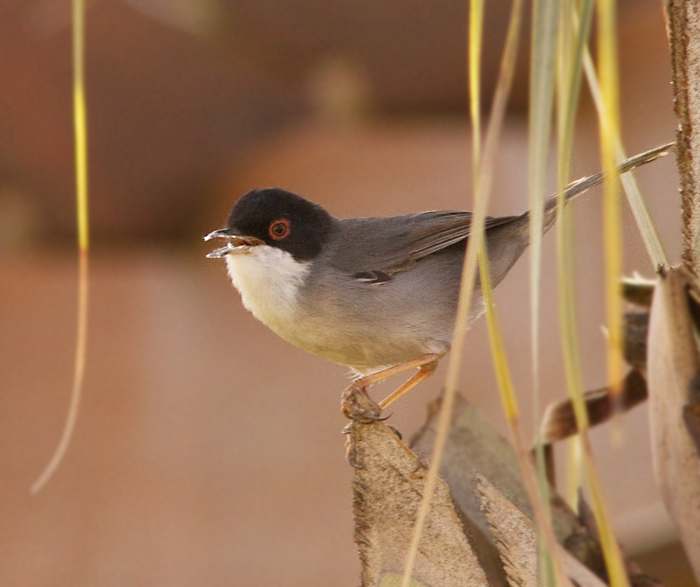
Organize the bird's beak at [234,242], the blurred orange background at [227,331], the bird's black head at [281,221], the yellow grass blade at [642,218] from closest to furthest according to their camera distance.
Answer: the yellow grass blade at [642,218], the bird's beak at [234,242], the bird's black head at [281,221], the blurred orange background at [227,331]

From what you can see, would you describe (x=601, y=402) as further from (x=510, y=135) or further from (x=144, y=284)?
(x=144, y=284)

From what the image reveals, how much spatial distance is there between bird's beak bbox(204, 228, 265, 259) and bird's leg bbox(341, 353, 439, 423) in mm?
529

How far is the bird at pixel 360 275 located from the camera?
270 cm

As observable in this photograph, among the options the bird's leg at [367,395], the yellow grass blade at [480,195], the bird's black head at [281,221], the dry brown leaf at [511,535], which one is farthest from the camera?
the bird's black head at [281,221]

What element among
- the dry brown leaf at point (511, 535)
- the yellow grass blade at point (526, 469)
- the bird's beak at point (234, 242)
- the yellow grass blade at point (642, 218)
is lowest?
the dry brown leaf at point (511, 535)

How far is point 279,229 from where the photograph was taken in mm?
2850

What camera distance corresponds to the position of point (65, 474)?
19.8 ft

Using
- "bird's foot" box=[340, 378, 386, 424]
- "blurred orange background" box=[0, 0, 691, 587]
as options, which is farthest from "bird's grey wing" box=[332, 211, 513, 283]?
"blurred orange background" box=[0, 0, 691, 587]

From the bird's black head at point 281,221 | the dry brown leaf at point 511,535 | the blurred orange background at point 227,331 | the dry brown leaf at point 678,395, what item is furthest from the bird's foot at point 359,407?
the blurred orange background at point 227,331

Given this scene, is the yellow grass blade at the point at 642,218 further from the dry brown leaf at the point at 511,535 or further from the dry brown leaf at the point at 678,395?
the dry brown leaf at the point at 511,535

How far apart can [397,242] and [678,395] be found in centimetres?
113

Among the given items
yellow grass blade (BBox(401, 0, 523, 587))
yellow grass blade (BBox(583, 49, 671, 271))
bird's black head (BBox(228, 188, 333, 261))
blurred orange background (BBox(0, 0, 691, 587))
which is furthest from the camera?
blurred orange background (BBox(0, 0, 691, 587))

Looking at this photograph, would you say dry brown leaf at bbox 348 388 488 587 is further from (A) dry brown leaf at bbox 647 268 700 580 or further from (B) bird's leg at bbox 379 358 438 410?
(B) bird's leg at bbox 379 358 438 410

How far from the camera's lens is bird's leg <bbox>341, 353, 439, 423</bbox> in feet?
6.66
